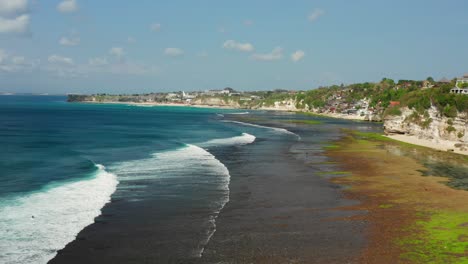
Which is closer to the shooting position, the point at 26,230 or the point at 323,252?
the point at 323,252

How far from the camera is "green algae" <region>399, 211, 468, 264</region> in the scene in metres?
19.6

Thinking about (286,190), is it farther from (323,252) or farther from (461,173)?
(461,173)

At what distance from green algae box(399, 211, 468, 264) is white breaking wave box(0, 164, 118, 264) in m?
16.8

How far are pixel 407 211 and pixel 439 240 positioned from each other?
5597 mm

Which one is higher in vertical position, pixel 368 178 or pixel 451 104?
pixel 451 104

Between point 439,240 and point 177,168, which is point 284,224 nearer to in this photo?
point 439,240

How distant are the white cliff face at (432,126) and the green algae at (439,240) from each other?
41.6 meters

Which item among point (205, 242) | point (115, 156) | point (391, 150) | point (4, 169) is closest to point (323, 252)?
point (205, 242)

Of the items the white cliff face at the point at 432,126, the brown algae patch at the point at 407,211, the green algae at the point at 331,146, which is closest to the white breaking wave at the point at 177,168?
the brown algae patch at the point at 407,211

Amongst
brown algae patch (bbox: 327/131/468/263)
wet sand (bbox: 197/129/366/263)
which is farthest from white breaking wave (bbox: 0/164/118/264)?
brown algae patch (bbox: 327/131/468/263)

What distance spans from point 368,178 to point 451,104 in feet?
119

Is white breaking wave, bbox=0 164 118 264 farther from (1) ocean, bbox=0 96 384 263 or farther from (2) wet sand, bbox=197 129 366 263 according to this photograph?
(2) wet sand, bbox=197 129 366 263

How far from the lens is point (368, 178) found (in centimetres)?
3931

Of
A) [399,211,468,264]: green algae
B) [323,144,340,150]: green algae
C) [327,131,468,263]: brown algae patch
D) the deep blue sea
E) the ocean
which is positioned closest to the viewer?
[399,211,468,264]: green algae
